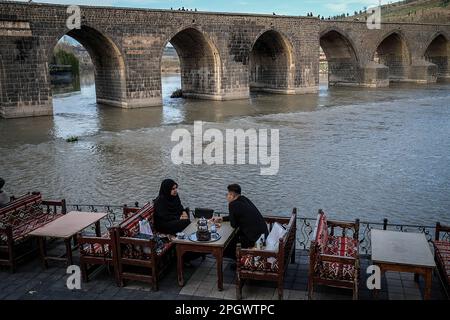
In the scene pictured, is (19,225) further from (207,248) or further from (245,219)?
(245,219)

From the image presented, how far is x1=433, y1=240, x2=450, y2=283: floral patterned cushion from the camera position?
528 centimetres

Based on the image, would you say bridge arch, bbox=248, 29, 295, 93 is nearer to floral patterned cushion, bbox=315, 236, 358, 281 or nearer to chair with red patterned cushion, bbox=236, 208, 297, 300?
floral patterned cushion, bbox=315, 236, 358, 281

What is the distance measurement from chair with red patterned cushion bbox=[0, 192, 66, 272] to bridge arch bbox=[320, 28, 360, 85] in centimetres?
3673

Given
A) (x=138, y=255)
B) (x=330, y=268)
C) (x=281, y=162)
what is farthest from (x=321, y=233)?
(x=281, y=162)

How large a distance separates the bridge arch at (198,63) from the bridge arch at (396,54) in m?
19.9

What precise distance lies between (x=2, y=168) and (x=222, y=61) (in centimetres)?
2059

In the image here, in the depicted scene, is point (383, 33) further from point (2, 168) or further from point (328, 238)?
point (328, 238)

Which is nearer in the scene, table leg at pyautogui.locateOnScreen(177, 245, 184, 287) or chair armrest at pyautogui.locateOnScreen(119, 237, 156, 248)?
chair armrest at pyautogui.locateOnScreen(119, 237, 156, 248)

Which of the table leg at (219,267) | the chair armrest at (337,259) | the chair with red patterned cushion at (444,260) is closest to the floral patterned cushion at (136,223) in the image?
the table leg at (219,267)

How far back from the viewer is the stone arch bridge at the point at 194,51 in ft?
78.7

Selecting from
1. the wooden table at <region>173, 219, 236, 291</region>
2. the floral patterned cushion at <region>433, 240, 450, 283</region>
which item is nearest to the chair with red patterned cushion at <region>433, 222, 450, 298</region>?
the floral patterned cushion at <region>433, 240, 450, 283</region>
